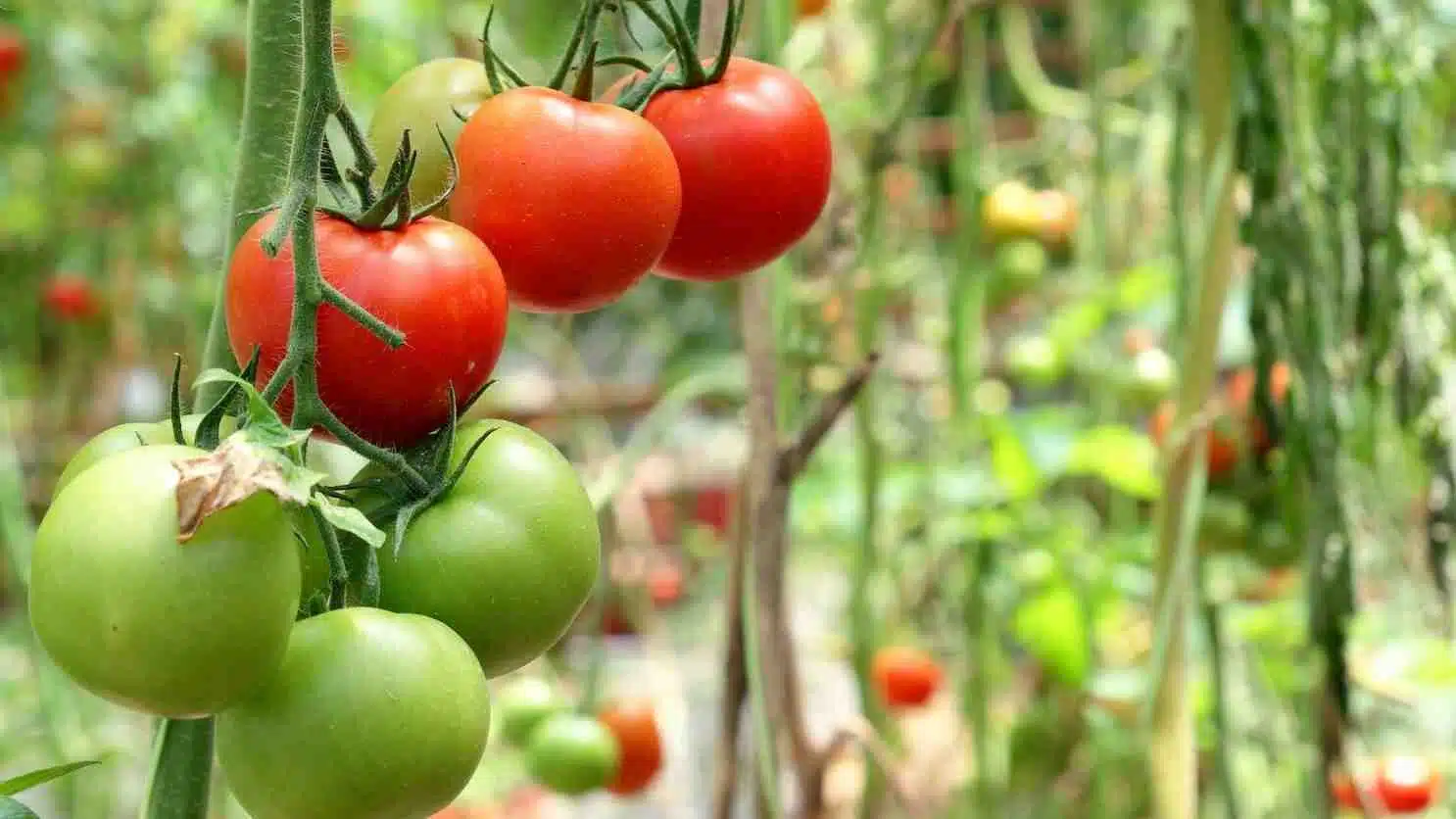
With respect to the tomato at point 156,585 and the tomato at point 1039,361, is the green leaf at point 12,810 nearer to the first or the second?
the tomato at point 156,585

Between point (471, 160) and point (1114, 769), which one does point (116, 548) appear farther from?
point (1114, 769)

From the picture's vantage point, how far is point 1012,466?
1.36m

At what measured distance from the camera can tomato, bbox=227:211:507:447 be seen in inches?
13.4

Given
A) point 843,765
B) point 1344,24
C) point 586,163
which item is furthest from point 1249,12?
point 843,765

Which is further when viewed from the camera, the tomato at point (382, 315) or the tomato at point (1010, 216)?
the tomato at point (1010, 216)

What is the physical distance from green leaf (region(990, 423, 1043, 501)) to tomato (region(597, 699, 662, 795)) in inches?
16.1

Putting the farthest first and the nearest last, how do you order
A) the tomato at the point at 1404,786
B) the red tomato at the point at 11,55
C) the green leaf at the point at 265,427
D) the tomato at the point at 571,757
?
the red tomato at the point at 11,55, the tomato at the point at 1404,786, the tomato at the point at 571,757, the green leaf at the point at 265,427

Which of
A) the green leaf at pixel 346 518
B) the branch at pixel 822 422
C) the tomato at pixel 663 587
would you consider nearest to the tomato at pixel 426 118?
the green leaf at pixel 346 518

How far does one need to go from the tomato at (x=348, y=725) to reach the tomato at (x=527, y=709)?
2.76 ft

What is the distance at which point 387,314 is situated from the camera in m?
0.35

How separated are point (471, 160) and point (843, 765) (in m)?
1.61

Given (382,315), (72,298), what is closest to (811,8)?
(382,315)

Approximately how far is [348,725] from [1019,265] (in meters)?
1.57

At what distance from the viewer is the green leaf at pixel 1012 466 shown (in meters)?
1.34
